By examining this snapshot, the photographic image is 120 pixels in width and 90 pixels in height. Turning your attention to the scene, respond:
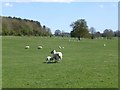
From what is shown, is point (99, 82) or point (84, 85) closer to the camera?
point (84, 85)

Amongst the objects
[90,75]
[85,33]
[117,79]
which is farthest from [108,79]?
[85,33]

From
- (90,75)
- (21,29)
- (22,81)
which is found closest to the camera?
(22,81)

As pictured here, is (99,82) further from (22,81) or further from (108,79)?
(22,81)

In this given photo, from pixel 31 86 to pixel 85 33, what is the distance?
153015mm

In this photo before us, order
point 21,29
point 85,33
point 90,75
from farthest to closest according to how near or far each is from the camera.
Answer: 1. point 21,29
2. point 85,33
3. point 90,75

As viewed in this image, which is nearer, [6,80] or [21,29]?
[6,80]

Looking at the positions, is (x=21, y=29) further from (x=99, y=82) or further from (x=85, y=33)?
(x=99, y=82)

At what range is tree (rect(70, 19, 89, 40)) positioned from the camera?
168 m

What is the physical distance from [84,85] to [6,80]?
4.51 meters

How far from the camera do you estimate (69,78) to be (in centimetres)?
2033

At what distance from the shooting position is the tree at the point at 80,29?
167750 mm

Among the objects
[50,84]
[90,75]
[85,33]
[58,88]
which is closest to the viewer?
[58,88]

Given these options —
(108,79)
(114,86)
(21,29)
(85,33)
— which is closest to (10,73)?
(108,79)

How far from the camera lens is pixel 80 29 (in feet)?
548
